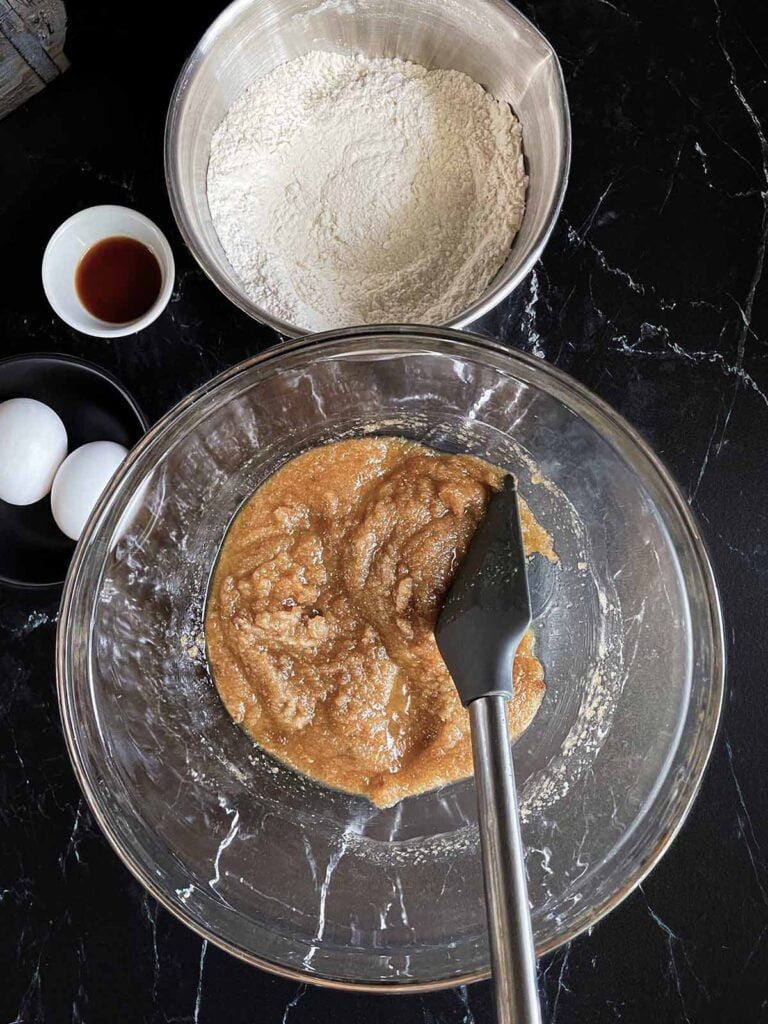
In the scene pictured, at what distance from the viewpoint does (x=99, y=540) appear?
1664mm

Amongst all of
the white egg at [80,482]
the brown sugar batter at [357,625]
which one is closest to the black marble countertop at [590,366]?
the white egg at [80,482]

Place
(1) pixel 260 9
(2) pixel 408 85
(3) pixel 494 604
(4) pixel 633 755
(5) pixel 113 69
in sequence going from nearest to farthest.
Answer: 1. (3) pixel 494 604
2. (4) pixel 633 755
3. (1) pixel 260 9
4. (2) pixel 408 85
5. (5) pixel 113 69

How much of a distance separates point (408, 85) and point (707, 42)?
75cm

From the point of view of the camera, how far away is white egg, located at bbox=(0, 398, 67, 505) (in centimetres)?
193

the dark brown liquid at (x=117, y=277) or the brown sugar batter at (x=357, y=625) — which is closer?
the brown sugar batter at (x=357, y=625)

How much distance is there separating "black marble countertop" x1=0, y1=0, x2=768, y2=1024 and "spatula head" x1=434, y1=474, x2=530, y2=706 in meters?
0.61

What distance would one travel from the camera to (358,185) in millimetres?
1976

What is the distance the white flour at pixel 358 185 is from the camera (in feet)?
6.42

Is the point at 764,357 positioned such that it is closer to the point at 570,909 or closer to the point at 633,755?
the point at 633,755

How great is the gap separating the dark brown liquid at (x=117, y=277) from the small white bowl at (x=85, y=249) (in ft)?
0.04

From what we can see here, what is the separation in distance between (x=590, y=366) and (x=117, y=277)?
1.10 m

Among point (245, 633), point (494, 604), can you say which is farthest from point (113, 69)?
point (494, 604)

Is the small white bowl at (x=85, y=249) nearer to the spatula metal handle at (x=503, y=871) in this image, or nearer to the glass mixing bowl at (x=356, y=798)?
the glass mixing bowl at (x=356, y=798)

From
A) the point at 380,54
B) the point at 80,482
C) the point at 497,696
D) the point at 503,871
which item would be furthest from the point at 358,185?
the point at 503,871
